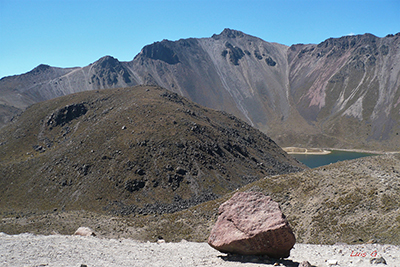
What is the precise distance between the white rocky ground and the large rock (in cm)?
78

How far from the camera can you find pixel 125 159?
86.0 m

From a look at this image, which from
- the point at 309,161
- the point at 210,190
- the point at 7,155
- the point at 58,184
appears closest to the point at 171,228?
the point at 210,190

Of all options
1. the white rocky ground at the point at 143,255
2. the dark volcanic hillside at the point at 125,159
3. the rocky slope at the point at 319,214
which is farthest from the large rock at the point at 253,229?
the dark volcanic hillside at the point at 125,159

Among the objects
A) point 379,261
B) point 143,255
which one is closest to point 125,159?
point 143,255

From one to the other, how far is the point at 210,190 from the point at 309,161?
124111 millimetres

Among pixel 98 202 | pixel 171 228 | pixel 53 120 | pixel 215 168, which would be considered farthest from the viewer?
pixel 53 120

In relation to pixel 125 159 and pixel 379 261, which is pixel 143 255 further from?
pixel 125 159

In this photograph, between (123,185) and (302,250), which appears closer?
(302,250)

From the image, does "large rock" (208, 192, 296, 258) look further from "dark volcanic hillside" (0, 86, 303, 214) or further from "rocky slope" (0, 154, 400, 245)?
"dark volcanic hillside" (0, 86, 303, 214)

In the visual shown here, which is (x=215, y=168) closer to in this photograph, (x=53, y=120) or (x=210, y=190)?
(x=210, y=190)

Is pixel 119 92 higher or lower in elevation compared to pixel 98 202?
higher

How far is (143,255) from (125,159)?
6381 centimetres

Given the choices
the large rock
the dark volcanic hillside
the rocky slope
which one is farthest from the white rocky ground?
the dark volcanic hillside

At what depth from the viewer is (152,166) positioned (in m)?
84.2
